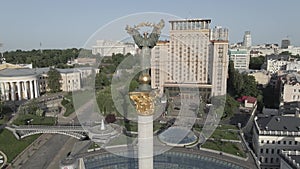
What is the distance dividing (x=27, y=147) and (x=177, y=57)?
87.7 feet

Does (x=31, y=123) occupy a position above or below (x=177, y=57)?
below

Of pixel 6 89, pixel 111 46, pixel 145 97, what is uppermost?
pixel 111 46

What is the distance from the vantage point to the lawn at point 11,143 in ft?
74.3

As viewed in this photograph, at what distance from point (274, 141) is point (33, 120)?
2517cm

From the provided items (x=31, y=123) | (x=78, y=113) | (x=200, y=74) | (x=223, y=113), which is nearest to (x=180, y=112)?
(x=223, y=113)

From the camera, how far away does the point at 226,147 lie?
22344mm

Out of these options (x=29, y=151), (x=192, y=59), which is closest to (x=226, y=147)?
(x=29, y=151)

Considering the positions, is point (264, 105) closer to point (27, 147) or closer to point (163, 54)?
point (163, 54)

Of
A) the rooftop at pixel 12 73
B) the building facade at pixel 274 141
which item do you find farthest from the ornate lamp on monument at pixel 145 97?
the rooftop at pixel 12 73

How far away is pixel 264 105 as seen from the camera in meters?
41.2

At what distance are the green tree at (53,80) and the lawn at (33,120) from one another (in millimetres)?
16062

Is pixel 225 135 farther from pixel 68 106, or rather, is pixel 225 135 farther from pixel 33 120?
pixel 68 106

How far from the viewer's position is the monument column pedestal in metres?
9.37

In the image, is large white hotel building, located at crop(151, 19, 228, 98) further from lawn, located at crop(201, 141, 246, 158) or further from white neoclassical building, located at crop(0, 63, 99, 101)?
lawn, located at crop(201, 141, 246, 158)
